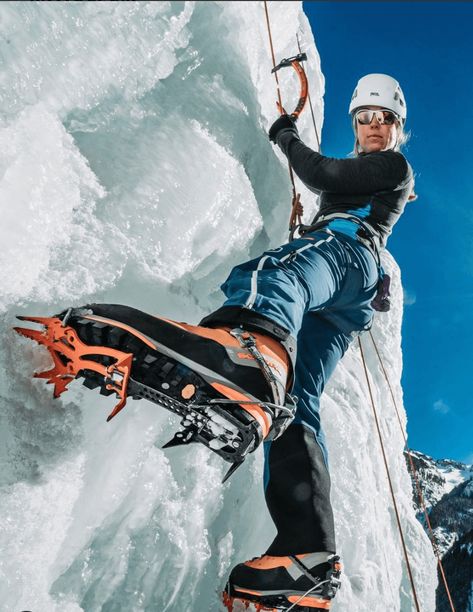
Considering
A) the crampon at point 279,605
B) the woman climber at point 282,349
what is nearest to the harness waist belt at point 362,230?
the woman climber at point 282,349

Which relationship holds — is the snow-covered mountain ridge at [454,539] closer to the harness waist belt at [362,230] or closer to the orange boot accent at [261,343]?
the harness waist belt at [362,230]

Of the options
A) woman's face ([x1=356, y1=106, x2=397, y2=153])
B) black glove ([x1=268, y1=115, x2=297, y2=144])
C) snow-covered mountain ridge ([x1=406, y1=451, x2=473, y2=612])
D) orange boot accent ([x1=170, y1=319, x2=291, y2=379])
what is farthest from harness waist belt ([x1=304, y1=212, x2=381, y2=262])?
snow-covered mountain ridge ([x1=406, y1=451, x2=473, y2=612])

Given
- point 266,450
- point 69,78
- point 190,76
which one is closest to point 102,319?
point 266,450

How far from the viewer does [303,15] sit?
4.89 m

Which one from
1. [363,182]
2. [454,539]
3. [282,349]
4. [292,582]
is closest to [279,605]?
[292,582]

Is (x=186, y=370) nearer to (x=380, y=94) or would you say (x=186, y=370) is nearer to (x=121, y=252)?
(x=121, y=252)

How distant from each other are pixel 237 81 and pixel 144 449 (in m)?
1.89

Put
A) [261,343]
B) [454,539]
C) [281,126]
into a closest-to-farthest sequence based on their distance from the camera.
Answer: [261,343], [281,126], [454,539]

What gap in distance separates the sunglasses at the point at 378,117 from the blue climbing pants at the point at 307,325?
3.02 feet

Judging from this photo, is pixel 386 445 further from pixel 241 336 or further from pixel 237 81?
pixel 241 336

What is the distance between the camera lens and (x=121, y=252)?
1.93 metres

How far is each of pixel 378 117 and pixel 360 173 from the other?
0.70 m

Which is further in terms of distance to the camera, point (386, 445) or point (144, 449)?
point (386, 445)

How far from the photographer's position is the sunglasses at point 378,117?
8.41ft
